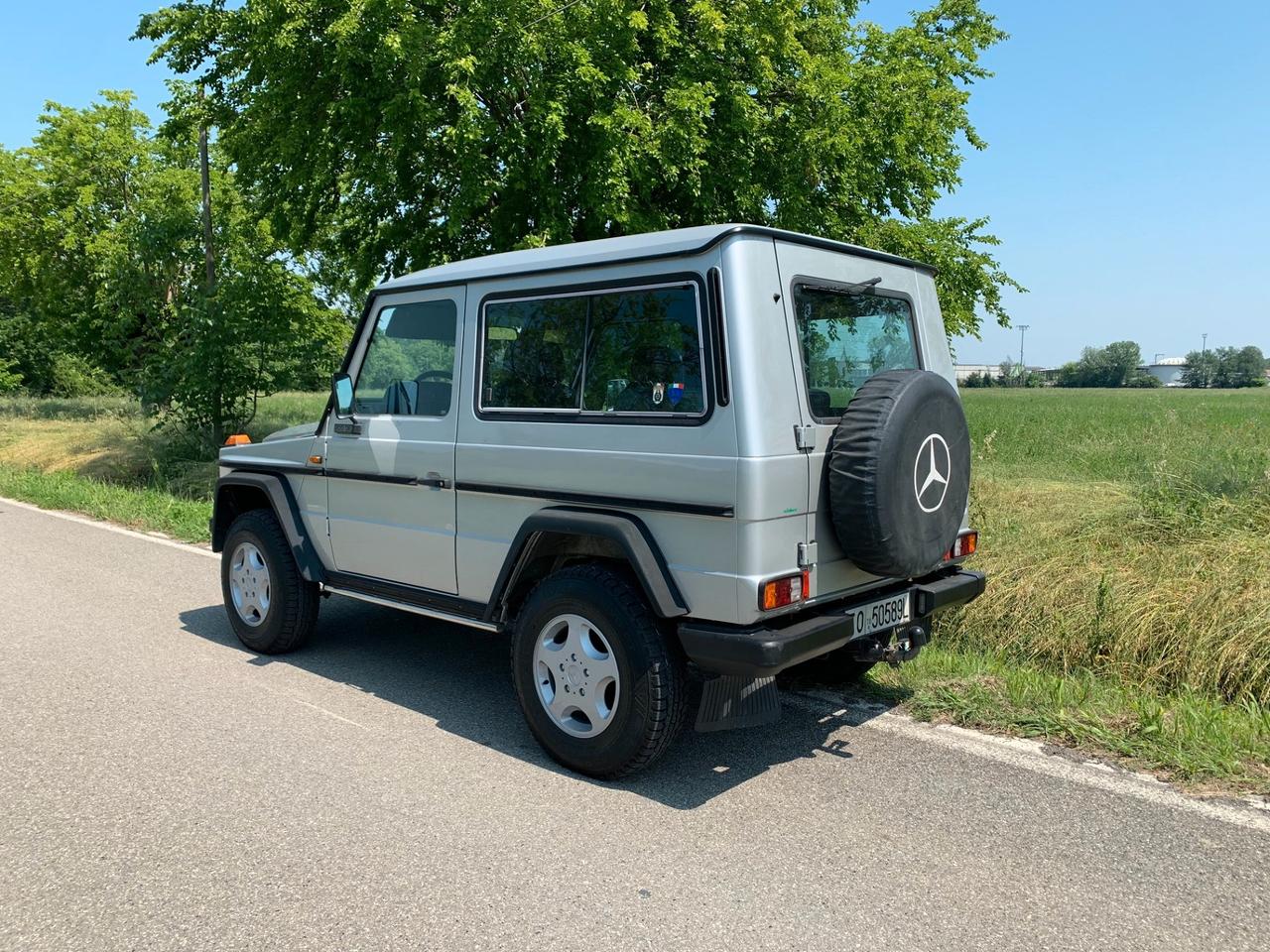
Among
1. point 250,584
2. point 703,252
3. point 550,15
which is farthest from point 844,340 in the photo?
point 550,15

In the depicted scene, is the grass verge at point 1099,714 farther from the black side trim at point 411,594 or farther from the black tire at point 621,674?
→ the black side trim at point 411,594

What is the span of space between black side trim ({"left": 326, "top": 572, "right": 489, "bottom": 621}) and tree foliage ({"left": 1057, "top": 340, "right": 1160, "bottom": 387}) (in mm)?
103713

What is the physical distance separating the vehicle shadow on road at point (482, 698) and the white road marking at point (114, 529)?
7.45ft

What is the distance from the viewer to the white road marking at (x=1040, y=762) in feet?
11.4

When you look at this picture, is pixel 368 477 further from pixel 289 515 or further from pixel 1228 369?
pixel 1228 369

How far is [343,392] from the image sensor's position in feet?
16.5

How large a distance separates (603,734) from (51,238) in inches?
1027

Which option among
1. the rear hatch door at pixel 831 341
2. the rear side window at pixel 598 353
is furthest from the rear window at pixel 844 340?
the rear side window at pixel 598 353

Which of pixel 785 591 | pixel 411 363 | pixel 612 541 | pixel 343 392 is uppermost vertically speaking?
pixel 411 363

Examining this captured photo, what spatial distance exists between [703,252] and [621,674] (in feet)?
5.42

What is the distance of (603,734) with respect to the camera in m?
3.76

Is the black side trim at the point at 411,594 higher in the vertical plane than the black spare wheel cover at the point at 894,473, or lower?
lower

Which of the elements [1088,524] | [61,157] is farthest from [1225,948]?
[61,157]

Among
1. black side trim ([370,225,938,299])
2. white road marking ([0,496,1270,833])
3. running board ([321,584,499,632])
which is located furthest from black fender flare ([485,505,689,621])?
white road marking ([0,496,1270,833])
